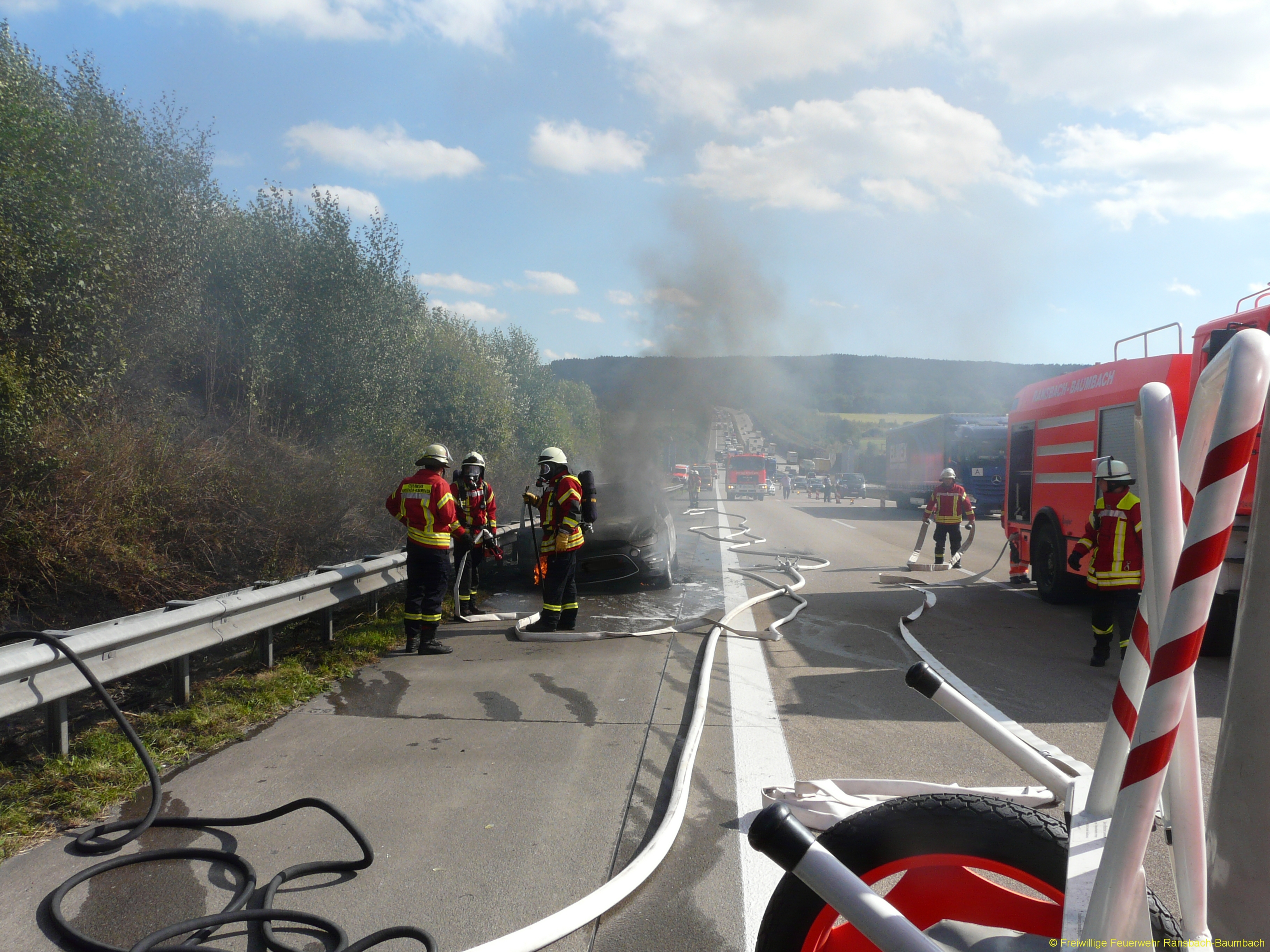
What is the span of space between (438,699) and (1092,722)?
4.15 m

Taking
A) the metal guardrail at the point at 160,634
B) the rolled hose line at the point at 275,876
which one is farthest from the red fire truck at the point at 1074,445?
the metal guardrail at the point at 160,634

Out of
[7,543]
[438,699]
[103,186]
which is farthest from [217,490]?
[103,186]

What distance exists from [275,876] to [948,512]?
43.5ft

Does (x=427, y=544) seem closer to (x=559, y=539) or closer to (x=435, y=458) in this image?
(x=435, y=458)

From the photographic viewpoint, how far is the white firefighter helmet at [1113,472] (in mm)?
7230

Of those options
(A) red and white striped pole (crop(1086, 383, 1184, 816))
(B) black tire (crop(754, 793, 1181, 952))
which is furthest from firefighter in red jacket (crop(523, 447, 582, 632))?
(A) red and white striped pole (crop(1086, 383, 1184, 816))

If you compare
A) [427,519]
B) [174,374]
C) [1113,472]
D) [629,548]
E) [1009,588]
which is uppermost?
[174,374]

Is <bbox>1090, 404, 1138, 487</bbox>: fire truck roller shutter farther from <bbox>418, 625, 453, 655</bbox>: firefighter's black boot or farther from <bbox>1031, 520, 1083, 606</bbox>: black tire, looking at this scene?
<bbox>418, 625, 453, 655</bbox>: firefighter's black boot

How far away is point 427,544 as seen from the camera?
7.24 metres

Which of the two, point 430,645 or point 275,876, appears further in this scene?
point 430,645

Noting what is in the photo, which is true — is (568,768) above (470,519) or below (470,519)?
below

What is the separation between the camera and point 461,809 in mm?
3666

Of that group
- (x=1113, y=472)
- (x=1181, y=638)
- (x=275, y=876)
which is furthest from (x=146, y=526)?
(x=1181, y=638)

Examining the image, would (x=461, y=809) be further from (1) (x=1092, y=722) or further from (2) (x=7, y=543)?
(2) (x=7, y=543)
